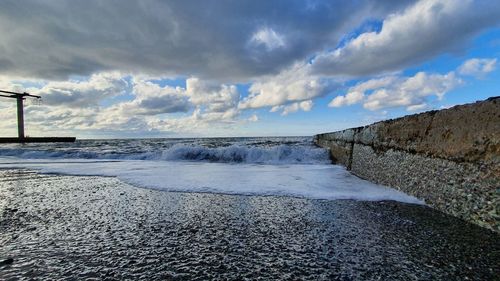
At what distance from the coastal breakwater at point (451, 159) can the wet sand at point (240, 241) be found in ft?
0.57

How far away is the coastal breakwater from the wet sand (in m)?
0.17

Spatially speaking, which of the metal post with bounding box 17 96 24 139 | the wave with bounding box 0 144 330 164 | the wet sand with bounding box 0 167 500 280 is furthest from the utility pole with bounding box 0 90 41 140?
the wet sand with bounding box 0 167 500 280

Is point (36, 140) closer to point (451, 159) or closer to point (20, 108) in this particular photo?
point (20, 108)

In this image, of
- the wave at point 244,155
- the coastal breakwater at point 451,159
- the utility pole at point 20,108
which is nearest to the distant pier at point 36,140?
the utility pole at point 20,108

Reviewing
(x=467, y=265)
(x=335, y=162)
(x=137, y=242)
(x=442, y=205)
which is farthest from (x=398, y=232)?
(x=335, y=162)

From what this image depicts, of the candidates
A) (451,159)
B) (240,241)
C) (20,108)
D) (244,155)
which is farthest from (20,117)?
(451,159)

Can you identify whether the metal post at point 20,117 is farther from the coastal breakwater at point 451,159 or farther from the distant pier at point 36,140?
the coastal breakwater at point 451,159

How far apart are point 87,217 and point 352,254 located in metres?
2.43

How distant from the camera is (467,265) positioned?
1705 millimetres

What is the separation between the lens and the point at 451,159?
9.11 feet

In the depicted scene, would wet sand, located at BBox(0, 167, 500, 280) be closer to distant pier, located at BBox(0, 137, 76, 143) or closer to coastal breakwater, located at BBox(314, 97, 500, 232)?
coastal breakwater, located at BBox(314, 97, 500, 232)

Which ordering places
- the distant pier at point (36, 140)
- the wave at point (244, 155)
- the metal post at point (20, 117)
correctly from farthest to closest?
the metal post at point (20, 117)
the distant pier at point (36, 140)
the wave at point (244, 155)

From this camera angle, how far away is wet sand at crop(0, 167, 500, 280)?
1636 mm

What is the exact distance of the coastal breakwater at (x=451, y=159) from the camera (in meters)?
2.29
